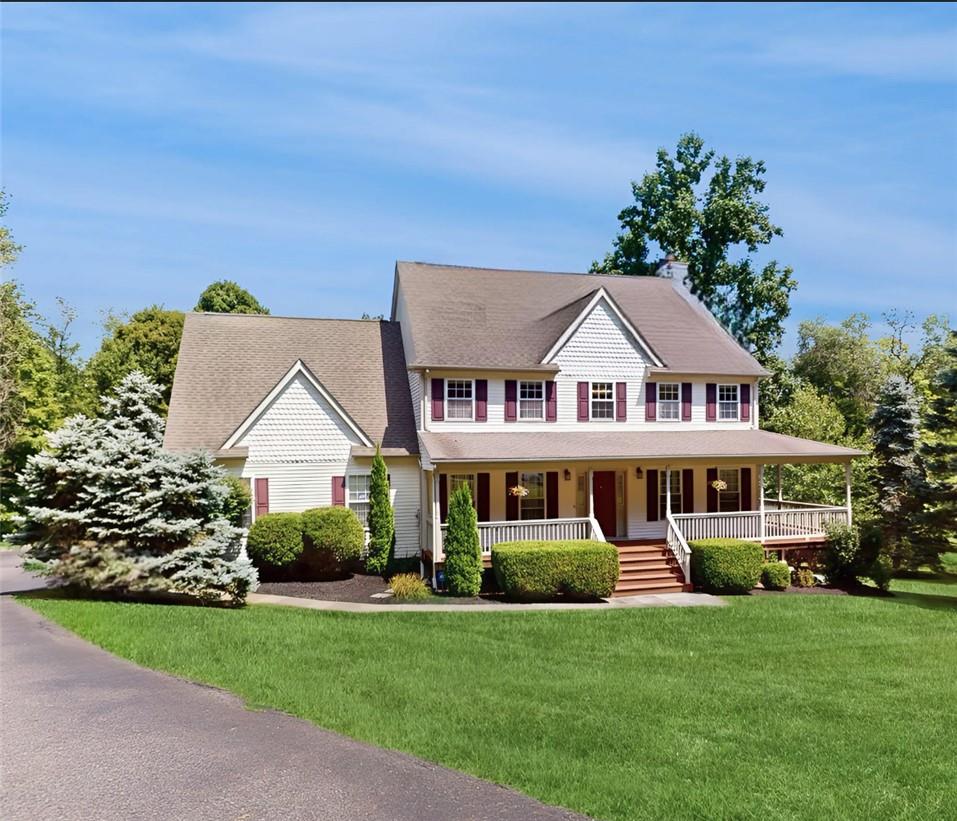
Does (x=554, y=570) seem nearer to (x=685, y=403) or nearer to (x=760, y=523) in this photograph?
(x=760, y=523)

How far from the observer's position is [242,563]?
15914 mm

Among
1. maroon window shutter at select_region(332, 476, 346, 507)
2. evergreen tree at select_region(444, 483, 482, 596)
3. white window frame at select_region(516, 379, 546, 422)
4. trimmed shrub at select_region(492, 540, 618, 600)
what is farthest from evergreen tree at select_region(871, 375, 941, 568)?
maroon window shutter at select_region(332, 476, 346, 507)

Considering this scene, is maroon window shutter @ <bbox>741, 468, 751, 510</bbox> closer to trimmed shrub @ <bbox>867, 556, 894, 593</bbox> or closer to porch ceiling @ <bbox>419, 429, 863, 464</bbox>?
porch ceiling @ <bbox>419, 429, 863, 464</bbox>

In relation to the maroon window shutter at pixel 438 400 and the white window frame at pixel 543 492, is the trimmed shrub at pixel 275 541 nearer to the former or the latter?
the maroon window shutter at pixel 438 400

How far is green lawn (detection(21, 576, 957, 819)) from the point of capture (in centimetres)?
702

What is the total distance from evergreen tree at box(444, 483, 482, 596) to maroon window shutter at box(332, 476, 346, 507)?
4449mm

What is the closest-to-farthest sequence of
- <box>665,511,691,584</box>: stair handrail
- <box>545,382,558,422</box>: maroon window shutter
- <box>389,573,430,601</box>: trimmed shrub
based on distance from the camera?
<box>389,573,430,601</box>: trimmed shrub
<box>665,511,691,584</box>: stair handrail
<box>545,382,558,422</box>: maroon window shutter

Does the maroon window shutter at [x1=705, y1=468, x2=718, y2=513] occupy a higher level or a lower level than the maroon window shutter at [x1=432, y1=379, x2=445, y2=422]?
lower

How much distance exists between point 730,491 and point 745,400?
341 centimetres

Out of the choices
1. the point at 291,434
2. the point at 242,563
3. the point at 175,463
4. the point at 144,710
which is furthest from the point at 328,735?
the point at 291,434

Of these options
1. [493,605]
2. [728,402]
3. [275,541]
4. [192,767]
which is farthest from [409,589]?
[728,402]

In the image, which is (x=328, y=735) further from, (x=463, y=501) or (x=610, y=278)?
(x=610, y=278)

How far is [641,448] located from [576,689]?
464 inches

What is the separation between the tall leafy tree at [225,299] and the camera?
43.2 meters
